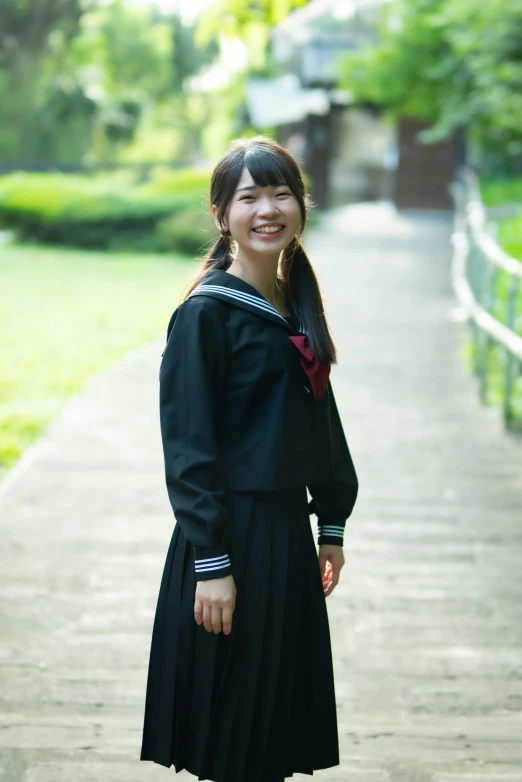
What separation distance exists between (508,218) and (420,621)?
485 inches

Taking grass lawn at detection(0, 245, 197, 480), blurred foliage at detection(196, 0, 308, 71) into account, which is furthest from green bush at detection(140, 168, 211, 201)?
blurred foliage at detection(196, 0, 308, 71)

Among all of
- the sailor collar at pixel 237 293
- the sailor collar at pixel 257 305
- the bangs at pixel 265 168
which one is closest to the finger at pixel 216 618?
the sailor collar at pixel 257 305

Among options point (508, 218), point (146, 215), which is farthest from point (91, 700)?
point (146, 215)

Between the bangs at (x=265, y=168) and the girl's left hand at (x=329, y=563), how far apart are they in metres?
0.85

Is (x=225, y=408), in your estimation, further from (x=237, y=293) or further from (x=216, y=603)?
(x=216, y=603)

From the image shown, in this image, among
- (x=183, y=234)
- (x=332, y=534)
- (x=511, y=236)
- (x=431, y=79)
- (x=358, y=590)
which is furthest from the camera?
(x=431, y=79)

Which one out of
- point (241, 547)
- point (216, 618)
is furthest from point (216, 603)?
point (241, 547)

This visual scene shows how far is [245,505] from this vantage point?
2.28 meters

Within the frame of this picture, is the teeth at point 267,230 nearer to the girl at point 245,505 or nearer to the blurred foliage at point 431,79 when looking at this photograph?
the girl at point 245,505

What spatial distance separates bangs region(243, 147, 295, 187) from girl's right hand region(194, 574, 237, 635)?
31.8 inches

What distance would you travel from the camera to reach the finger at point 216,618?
2.20 metres

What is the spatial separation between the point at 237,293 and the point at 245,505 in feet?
1.44

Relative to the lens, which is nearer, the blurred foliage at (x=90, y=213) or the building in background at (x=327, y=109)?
the blurred foliage at (x=90, y=213)

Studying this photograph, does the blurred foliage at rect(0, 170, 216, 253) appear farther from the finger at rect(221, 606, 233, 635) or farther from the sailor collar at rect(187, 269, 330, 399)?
the finger at rect(221, 606, 233, 635)
